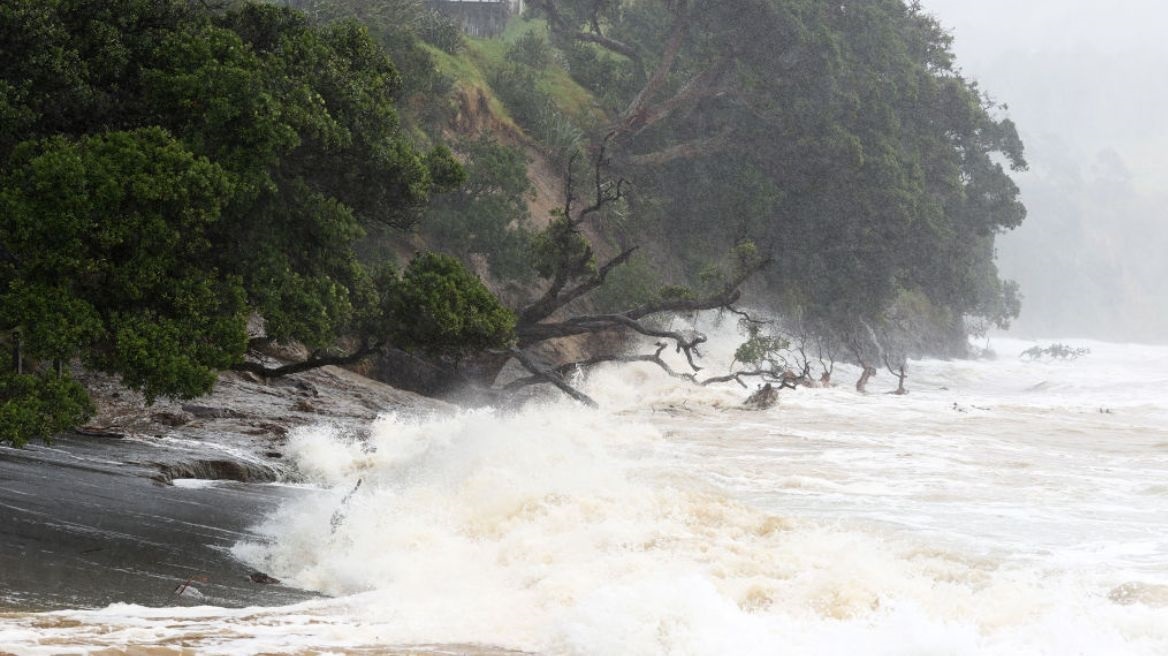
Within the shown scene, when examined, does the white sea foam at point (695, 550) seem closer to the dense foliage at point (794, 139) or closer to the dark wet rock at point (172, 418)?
the dark wet rock at point (172, 418)

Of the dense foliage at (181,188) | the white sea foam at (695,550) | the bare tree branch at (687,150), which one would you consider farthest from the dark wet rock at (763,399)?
the bare tree branch at (687,150)

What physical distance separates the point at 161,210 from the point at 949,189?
41449mm

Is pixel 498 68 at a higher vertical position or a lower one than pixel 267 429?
higher

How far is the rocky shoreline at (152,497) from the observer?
930 cm

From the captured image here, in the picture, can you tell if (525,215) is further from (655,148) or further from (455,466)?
(455,466)

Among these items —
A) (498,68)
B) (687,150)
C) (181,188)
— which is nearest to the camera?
(181,188)

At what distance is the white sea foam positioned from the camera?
27.2 ft

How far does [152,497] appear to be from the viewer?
12766 mm

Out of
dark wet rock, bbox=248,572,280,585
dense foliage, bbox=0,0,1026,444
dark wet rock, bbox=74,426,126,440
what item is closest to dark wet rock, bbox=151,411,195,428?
dark wet rock, bbox=74,426,126,440

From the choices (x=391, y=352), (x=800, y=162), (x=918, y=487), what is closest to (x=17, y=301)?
(x=918, y=487)

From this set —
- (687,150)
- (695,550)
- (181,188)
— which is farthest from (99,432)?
(687,150)

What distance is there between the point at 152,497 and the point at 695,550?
5.46m

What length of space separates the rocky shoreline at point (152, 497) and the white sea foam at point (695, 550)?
1.61 feet

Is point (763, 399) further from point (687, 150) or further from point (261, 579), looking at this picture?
point (261, 579)
